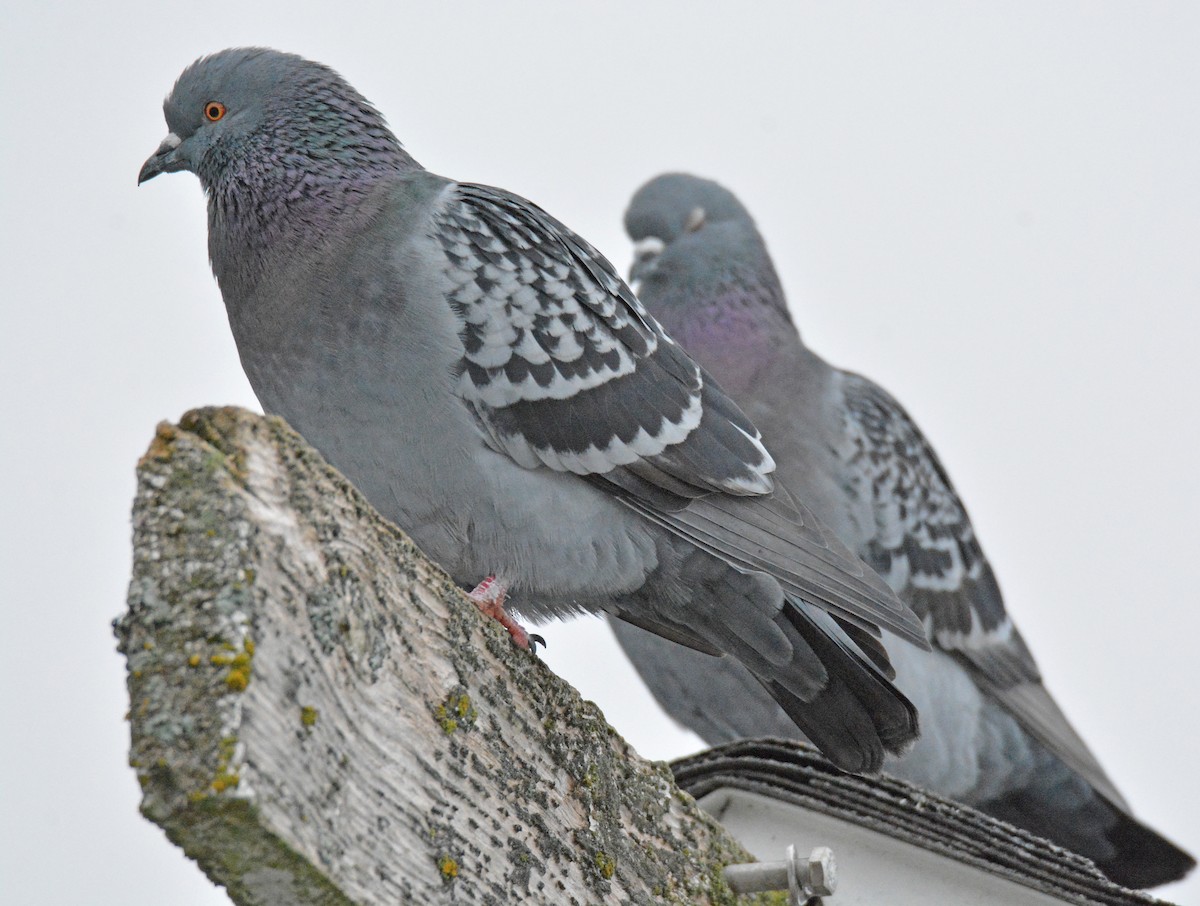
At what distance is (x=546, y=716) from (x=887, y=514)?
4.60m

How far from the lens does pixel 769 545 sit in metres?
4.48

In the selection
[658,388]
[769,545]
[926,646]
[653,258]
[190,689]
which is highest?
[653,258]

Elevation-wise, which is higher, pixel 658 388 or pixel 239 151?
pixel 239 151

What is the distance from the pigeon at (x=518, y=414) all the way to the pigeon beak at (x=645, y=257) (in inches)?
125

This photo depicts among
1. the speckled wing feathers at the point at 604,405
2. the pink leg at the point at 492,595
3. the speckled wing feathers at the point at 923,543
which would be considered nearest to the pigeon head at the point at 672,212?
the speckled wing feathers at the point at 923,543

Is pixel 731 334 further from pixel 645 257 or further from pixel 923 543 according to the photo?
pixel 923 543

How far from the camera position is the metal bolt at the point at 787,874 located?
12.2ft

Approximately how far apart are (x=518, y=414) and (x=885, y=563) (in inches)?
148

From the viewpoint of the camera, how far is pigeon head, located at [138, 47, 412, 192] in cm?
471

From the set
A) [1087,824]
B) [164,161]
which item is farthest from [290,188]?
[1087,824]

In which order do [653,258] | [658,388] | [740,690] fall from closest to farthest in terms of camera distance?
[658,388]
[740,690]
[653,258]

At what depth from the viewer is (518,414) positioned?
13.9ft

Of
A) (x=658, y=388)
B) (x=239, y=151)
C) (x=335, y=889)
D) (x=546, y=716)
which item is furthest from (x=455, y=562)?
(x=335, y=889)

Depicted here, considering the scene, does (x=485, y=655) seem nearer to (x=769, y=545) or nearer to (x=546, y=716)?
(x=546, y=716)
